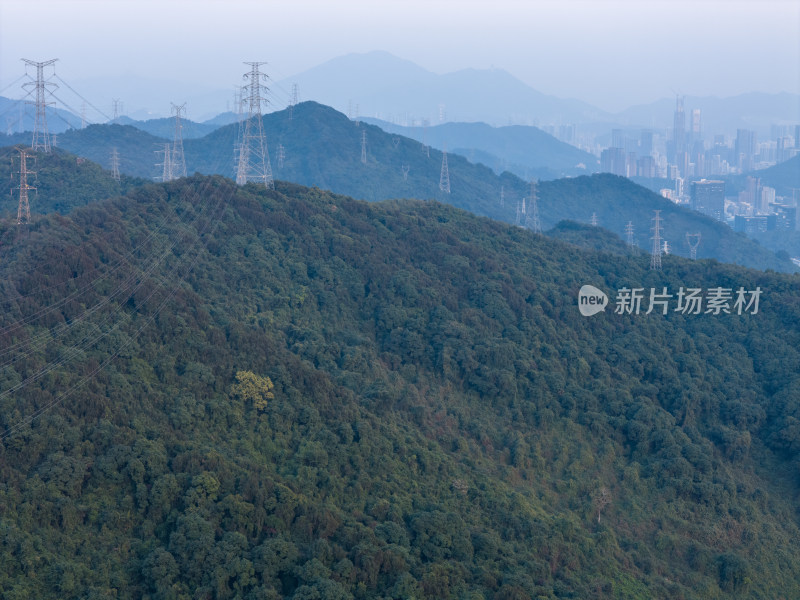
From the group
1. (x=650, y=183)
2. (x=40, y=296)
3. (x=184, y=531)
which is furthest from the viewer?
(x=650, y=183)

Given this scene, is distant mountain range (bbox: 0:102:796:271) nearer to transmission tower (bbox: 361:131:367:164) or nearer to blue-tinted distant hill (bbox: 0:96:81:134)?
transmission tower (bbox: 361:131:367:164)

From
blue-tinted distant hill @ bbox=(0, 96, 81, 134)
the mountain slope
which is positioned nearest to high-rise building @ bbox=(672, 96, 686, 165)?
blue-tinted distant hill @ bbox=(0, 96, 81, 134)

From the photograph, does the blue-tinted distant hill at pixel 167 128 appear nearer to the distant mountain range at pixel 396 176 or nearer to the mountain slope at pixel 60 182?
the distant mountain range at pixel 396 176

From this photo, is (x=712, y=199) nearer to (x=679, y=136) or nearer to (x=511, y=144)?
(x=511, y=144)

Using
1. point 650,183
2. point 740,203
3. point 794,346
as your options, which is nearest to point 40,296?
point 794,346

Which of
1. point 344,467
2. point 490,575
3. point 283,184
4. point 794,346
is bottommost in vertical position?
point 490,575

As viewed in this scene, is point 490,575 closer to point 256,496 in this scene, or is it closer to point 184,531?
point 256,496
